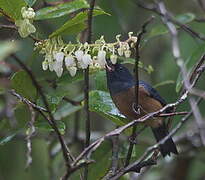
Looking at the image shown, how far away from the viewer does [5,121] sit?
3.27m

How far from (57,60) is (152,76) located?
9.04 ft

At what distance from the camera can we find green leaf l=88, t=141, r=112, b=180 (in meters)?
3.29

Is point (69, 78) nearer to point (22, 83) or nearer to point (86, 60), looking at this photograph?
point (22, 83)

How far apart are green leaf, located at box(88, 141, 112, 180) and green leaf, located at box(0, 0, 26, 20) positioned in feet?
3.64

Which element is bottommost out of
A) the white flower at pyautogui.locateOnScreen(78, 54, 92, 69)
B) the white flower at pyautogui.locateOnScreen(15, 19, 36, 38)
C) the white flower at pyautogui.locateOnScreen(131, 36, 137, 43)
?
the white flower at pyautogui.locateOnScreen(78, 54, 92, 69)

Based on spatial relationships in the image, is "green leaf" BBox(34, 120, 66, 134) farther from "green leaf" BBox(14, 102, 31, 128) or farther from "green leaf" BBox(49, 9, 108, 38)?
"green leaf" BBox(14, 102, 31, 128)

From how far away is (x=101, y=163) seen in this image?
342 centimetres

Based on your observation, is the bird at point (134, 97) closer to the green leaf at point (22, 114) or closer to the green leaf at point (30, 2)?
the green leaf at point (22, 114)

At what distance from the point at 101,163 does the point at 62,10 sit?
3.49 feet

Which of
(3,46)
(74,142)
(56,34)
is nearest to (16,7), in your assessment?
(56,34)

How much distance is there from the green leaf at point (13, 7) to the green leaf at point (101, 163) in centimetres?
111

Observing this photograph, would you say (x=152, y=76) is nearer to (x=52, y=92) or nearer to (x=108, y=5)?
(x=108, y=5)

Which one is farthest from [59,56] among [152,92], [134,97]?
[152,92]

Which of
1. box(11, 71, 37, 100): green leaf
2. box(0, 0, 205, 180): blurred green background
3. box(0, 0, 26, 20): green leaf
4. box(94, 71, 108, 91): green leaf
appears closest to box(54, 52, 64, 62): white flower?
box(0, 0, 26, 20): green leaf
